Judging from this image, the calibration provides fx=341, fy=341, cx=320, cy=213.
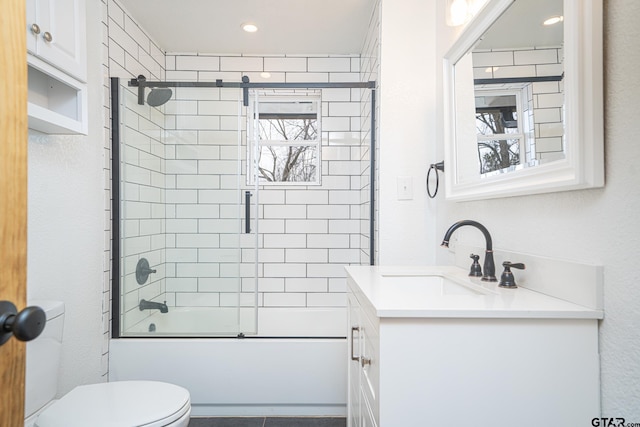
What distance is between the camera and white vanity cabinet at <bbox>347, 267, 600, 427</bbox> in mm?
855

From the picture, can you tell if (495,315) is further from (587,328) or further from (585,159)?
(585,159)

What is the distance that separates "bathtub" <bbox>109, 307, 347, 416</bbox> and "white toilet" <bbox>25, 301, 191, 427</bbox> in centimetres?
52

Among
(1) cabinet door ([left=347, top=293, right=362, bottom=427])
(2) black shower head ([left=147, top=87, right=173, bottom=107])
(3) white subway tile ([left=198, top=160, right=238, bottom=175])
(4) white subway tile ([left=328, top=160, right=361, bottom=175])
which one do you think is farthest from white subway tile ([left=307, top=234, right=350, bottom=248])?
(2) black shower head ([left=147, top=87, right=173, bottom=107])

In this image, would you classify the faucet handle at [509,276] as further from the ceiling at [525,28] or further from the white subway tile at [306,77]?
the white subway tile at [306,77]

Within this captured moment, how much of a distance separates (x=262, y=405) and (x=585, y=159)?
1.97 m

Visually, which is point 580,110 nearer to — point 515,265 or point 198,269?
point 515,265

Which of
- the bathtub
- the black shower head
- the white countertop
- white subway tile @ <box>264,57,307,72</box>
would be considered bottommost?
the bathtub

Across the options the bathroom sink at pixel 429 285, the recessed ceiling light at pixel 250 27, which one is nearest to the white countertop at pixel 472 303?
the bathroom sink at pixel 429 285

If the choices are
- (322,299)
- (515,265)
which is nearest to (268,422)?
(322,299)

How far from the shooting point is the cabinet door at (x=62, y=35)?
1229 mm

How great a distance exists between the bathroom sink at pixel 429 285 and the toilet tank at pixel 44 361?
1.36 metres

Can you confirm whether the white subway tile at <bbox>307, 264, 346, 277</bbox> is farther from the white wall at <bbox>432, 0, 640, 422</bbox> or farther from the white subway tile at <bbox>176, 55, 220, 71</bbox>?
the white wall at <bbox>432, 0, 640, 422</bbox>

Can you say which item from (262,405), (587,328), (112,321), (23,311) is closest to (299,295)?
(262,405)

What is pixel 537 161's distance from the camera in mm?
1086
